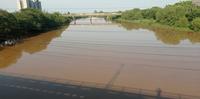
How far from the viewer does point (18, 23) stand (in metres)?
32.5

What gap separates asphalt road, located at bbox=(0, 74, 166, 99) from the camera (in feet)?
37.1

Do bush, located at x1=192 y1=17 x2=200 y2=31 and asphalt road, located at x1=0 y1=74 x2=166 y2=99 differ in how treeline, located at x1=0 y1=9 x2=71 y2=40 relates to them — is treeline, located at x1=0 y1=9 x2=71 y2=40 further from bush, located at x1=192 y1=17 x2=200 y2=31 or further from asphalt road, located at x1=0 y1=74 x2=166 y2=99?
bush, located at x1=192 y1=17 x2=200 y2=31

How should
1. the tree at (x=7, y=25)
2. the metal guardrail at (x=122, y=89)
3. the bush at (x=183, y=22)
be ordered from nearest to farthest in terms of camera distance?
the metal guardrail at (x=122, y=89) < the tree at (x=7, y=25) < the bush at (x=183, y=22)

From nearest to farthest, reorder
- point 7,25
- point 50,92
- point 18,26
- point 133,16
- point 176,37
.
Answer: point 50,92, point 7,25, point 18,26, point 176,37, point 133,16

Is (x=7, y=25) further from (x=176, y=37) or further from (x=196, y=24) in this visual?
(x=196, y=24)

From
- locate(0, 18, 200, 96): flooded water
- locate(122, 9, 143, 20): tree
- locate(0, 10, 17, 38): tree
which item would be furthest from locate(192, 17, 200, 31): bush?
locate(122, 9, 143, 20): tree

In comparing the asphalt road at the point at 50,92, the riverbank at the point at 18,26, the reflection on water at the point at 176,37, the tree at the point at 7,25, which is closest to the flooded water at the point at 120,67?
the asphalt road at the point at 50,92

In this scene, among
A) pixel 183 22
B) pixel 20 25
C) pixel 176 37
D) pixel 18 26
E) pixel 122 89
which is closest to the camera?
pixel 122 89

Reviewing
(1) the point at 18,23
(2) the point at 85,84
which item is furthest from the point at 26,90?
(1) the point at 18,23

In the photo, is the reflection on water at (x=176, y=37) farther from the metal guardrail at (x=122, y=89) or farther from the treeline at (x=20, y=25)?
the metal guardrail at (x=122, y=89)

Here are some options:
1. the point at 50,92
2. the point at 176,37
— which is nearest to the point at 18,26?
the point at 176,37

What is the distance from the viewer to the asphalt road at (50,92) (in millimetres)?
11320

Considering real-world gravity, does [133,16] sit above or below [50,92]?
below

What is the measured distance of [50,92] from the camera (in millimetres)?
11961
